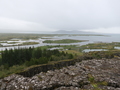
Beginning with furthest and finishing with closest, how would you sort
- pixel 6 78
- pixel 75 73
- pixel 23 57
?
pixel 23 57 → pixel 75 73 → pixel 6 78

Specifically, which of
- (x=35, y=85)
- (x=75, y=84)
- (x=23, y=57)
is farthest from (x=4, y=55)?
(x=75, y=84)

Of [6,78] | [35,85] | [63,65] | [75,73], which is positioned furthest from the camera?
[63,65]

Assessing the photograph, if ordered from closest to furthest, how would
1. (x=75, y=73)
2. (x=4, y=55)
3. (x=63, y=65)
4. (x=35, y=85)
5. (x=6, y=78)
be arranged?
(x=35, y=85)
(x=6, y=78)
(x=75, y=73)
(x=63, y=65)
(x=4, y=55)

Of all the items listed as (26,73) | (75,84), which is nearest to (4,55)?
(26,73)

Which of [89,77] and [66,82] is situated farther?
[89,77]

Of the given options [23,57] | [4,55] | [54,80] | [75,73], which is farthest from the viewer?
[23,57]

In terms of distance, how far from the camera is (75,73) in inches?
949

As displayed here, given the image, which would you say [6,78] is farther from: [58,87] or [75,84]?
[75,84]

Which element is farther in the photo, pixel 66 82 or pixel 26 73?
pixel 26 73

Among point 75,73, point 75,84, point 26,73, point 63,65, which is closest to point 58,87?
point 75,84

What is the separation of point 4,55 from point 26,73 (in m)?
28.9

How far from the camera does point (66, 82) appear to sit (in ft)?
65.8

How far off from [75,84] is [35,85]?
702 centimetres

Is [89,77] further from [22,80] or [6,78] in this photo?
[6,78]
